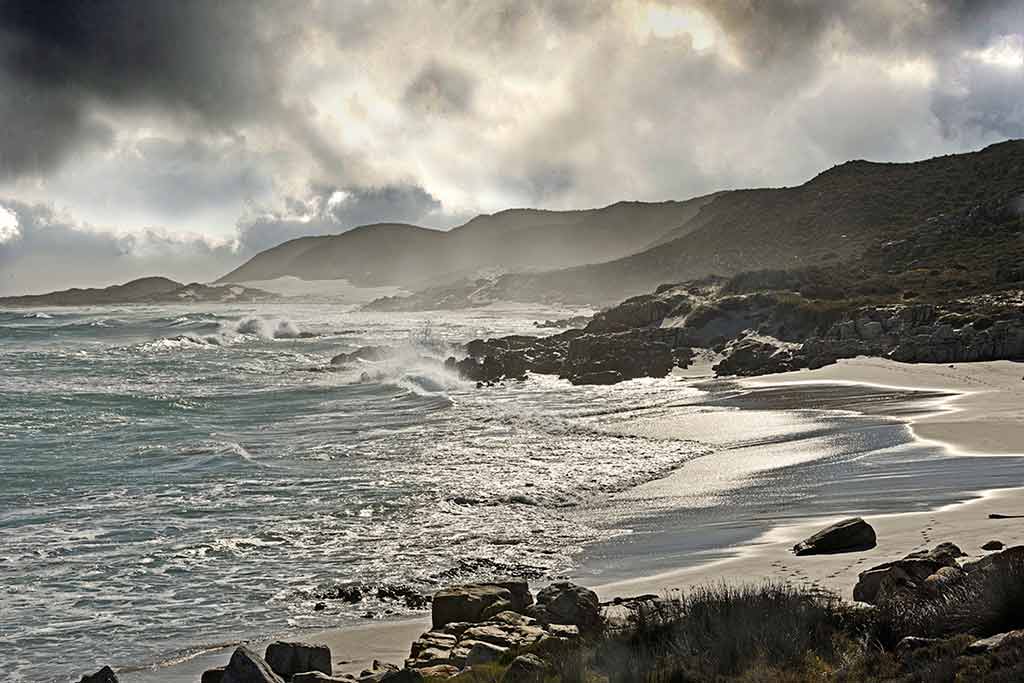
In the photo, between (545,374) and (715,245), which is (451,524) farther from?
(715,245)

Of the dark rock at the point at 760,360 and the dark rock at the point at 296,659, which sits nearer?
the dark rock at the point at 296,659

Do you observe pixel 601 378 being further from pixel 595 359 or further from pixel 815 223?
pixel 815 223

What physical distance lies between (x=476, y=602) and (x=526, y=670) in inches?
88.6

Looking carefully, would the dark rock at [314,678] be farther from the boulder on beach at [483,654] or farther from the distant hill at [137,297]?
the distant hill at [137,297]

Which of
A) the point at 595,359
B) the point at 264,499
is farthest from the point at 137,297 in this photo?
the point at 264,499

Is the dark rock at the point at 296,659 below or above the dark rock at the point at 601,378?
below

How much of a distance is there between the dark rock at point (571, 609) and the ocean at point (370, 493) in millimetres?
2120

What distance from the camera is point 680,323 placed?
135ft

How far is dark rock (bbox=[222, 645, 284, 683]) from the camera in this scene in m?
6.37

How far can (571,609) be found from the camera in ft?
25.2

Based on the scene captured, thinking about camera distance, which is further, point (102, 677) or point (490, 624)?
point (490, 624)

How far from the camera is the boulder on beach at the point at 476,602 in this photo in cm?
821

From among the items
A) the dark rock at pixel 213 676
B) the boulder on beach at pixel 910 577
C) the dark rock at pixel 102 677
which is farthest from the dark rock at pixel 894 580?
the dark rock at pixel 102 677

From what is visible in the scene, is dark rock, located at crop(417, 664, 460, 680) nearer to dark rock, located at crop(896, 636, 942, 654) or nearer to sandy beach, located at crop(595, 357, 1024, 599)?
sandy beach, located at crop(595, 357, 1024, 599)
